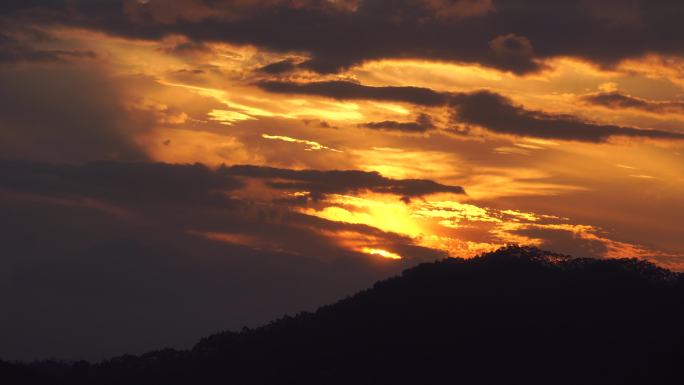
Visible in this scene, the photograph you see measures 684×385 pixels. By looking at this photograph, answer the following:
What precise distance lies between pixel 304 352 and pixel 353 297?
50.0 feet

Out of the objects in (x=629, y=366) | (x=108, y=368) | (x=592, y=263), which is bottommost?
(x=108, y=368)

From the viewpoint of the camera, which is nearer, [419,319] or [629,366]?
[629,366]

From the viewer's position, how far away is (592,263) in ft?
455

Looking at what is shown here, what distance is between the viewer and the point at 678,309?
122750mm

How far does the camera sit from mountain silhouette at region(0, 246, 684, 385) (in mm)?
117625

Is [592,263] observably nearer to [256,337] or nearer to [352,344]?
A: [352,344]

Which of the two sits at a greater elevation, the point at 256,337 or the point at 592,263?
the point at 592,263

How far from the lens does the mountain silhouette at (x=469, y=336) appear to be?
386ft

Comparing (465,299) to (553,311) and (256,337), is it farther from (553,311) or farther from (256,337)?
(256,337)

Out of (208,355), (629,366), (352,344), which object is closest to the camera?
(629,366)

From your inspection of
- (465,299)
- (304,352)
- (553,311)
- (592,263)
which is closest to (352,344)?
(304,352)

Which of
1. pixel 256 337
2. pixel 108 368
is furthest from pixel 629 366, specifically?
pixel 108 368

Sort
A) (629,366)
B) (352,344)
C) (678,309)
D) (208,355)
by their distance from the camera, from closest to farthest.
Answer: (629,366)
(678,309)
(352,344)
(208,355)

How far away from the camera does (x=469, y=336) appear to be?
4966 inches
